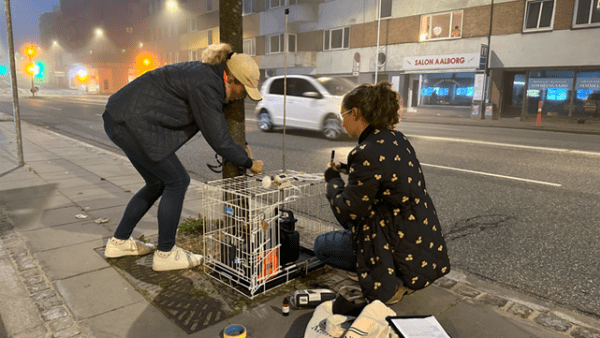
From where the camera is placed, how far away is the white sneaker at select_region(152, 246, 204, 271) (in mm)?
3312

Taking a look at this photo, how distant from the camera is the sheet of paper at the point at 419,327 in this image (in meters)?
2.36

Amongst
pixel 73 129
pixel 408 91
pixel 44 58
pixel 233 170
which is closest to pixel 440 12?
pixel 408 91

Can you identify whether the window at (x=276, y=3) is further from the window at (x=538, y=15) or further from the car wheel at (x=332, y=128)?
the car wheel at (x=332, y=128)

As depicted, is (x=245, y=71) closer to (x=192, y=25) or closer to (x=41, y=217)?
(x=41, y=217)

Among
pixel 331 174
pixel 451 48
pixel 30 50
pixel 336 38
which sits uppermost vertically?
pixel 336 38

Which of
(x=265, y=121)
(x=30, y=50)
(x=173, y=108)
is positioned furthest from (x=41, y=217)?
(x=30, y=50)

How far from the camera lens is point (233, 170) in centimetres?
379

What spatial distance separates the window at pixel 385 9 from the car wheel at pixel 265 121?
60.8 ft

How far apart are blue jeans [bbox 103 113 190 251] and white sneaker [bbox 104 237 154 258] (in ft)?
0.36

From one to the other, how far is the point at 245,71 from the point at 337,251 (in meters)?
1.47

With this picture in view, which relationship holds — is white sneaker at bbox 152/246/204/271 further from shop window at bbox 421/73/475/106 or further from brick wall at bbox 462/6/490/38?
brick wall at bbox 462/6/490/38

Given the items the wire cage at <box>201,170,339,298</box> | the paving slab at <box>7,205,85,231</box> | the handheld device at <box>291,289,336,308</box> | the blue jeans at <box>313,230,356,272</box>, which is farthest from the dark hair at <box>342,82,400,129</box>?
the paving slab at <box>7,205,85,231</box>

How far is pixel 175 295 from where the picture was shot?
9.73 ft

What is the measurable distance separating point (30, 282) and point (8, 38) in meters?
6.10
